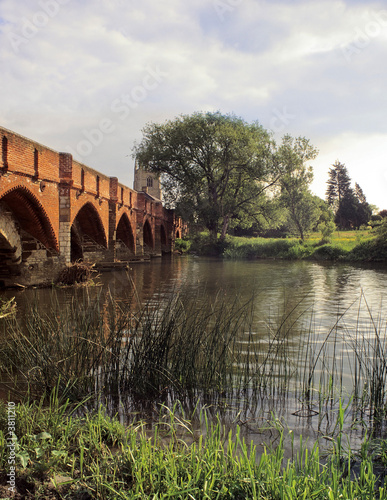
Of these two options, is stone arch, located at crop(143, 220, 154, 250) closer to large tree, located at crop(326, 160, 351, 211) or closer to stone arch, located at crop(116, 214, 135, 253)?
stone arch, located at crop(116, 214, 135, 253)

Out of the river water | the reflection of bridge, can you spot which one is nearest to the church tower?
the reflection of bridge

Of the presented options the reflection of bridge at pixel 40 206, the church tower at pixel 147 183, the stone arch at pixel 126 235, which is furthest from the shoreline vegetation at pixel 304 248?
the church tower at pixel 147 183

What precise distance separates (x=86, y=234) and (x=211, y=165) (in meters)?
19.0

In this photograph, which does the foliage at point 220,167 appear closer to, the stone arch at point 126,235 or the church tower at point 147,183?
the stone arch at point 126,235

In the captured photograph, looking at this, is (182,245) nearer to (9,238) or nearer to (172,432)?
(9,238)

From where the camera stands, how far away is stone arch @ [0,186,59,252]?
12062mm

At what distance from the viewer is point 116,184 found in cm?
2114

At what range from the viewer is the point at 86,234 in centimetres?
2014

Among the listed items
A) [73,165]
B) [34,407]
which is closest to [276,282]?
[73,165]

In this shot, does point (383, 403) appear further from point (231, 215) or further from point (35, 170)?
point (231, 215)

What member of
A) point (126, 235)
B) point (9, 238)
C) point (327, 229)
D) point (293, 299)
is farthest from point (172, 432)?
point (327, 229)

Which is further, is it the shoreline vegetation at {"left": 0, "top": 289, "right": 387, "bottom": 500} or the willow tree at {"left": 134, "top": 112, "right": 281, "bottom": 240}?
the willow tree at {"left": 134, "top": 112, "right": 281, "bottom": 240}

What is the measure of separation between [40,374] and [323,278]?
15219 millimetres

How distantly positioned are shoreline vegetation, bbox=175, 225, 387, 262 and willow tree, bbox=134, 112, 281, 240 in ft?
5.51
